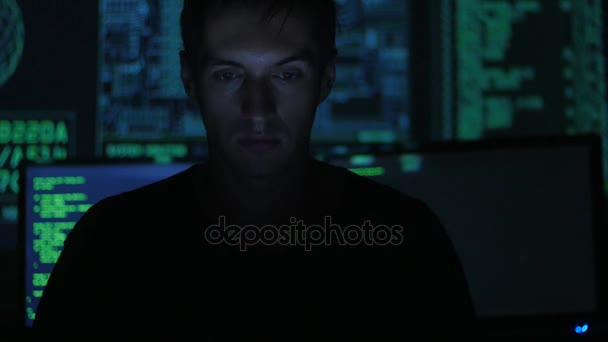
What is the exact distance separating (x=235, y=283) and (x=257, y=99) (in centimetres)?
28

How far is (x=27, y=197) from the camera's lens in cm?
124

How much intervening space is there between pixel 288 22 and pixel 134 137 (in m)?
1.33

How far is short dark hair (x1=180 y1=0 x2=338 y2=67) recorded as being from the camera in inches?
35.7

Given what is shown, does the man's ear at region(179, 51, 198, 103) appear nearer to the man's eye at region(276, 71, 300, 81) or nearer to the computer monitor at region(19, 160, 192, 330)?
the man's eye at region(276, 71, 300, 81)

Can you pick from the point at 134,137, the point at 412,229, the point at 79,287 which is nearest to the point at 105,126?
the point at 134,137

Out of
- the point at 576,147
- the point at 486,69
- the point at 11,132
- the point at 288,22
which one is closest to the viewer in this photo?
the point at 288,22

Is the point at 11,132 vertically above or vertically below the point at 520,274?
above

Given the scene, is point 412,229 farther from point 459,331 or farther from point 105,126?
point 105,126

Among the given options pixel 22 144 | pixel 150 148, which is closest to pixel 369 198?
pixel 150 148

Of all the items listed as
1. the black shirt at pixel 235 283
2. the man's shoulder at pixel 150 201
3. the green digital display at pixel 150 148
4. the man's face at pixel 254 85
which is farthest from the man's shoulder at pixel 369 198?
the green digital display at pixel 150 148

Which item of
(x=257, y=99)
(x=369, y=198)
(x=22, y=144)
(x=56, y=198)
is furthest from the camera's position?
(x=22, y=144)

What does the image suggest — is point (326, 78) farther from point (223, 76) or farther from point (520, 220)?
point (520, 220)

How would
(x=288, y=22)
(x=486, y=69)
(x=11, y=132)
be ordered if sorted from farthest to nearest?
(x=486, y=69)
(x=11, y=132)
(x=288, y=22)

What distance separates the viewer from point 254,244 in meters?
0.94
